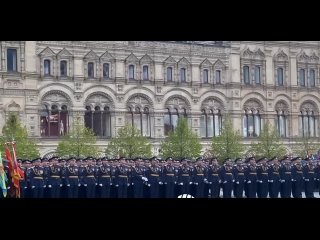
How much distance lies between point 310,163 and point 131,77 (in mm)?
11078

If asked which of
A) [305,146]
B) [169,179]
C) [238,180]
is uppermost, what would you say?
[305,146]

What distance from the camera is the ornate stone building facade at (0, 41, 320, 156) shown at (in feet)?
81.0

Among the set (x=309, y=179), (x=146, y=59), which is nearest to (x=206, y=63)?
(x=146, y=59)

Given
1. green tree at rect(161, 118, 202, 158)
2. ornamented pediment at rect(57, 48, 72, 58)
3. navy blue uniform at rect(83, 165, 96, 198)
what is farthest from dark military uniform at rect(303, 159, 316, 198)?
ornamented pediment at rect(57, 48, 72, 58)

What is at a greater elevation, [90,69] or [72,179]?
[90,69]

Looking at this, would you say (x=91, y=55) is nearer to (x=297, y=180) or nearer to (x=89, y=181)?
(x=89, y=181)

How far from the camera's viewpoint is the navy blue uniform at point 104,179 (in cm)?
1577

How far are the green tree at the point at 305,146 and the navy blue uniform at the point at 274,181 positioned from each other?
27.4 feet

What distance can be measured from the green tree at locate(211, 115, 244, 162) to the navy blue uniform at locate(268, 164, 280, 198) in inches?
262

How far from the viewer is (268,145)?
24984mm

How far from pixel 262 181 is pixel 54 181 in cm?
571

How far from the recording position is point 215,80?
27672 millimetres
